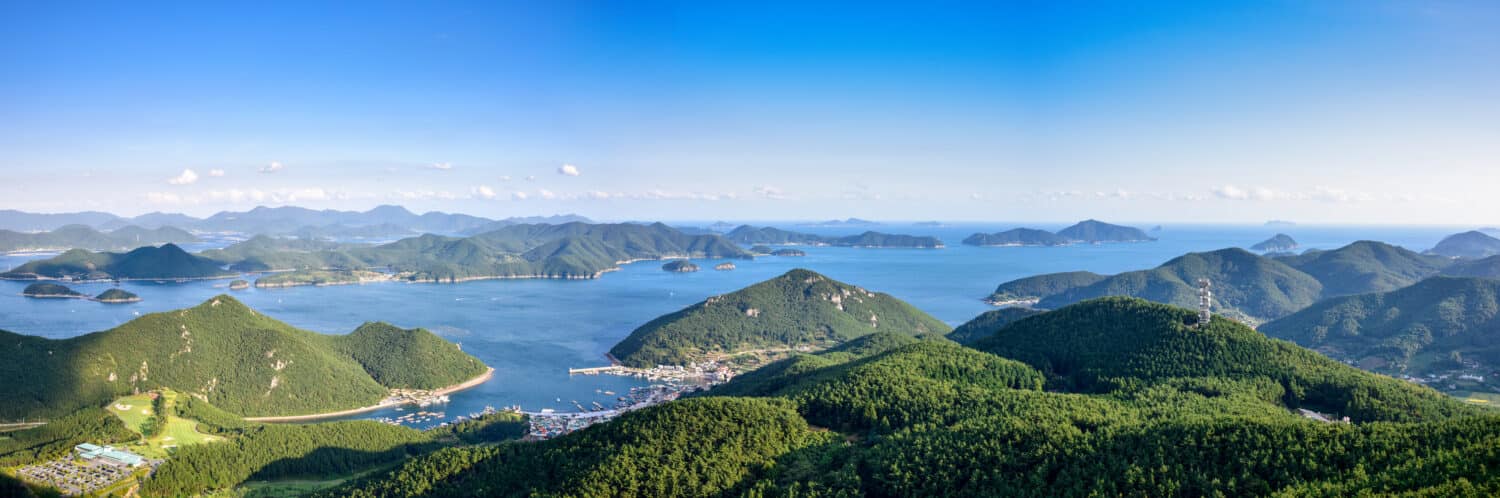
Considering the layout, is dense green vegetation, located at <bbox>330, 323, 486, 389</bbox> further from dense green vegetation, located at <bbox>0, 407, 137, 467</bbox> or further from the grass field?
dense green vegetation, located at <bbox>0, 407, 137, 467</bbox>

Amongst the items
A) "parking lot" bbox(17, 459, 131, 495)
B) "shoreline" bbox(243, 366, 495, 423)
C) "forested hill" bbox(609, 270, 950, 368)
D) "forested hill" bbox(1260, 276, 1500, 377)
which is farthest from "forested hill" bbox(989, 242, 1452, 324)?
"parking lot" bbox(17, 459, 131, 495)

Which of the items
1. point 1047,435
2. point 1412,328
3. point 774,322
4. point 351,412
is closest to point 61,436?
point 351,412

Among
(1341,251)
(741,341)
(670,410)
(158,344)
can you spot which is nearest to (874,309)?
(741,341)

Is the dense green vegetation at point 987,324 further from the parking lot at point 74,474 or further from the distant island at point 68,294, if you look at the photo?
the distant island at point 68,294

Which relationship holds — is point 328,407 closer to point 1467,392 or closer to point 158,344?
point 158,344

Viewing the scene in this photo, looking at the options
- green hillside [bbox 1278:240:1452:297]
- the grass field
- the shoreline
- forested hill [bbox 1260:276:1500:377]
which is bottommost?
the shoreline

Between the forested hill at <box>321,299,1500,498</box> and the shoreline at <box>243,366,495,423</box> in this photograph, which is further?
the shoreline at <box>243,366,495,423</box>

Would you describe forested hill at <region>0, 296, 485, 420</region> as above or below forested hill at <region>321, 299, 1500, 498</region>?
below

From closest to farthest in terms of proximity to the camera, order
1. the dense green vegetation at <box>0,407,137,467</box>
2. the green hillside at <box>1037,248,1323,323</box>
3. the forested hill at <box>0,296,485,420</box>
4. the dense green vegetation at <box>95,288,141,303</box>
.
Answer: the dense green vegetation at <box>0,407,137,467</box> → the forested hill at <box>0,296,485,420</box> → the green hillside at <box>1037,248,1323,323</box> → the dense green vegetation at <box>95,288,141,303</box>
